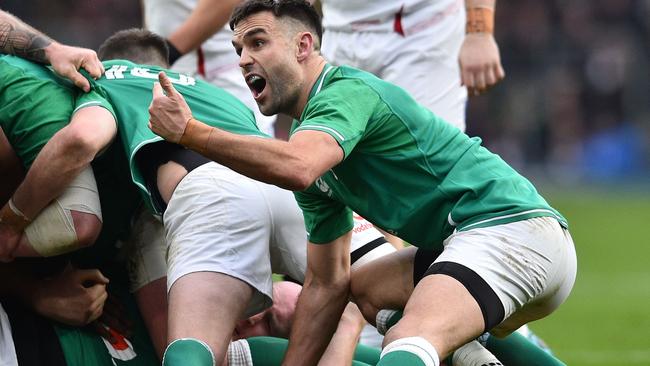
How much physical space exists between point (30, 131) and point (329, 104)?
1414 mm

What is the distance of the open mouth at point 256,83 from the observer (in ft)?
15.8

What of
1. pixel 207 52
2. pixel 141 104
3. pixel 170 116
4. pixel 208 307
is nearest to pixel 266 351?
pixel 208 307

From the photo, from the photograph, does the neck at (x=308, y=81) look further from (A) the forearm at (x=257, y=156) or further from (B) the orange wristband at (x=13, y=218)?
(B) the orange wristband at (x=13, y=218)

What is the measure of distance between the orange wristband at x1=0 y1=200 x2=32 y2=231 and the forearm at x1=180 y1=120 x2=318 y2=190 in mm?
1058

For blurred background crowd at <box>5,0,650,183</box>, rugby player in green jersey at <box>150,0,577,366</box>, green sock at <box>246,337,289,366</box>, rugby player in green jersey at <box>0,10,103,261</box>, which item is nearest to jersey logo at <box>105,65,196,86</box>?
rugby player in green jersey at <box>0,10,103,261</box>

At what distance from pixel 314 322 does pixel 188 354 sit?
729 millimetres

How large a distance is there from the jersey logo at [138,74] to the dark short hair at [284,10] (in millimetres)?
561

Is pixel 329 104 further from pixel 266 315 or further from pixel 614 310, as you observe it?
pixel 614 310

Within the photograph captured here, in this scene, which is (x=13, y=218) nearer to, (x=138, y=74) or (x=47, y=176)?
(x=47, y=176)

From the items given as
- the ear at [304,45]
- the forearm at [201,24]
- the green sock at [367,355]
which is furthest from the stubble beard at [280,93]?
the forearm at [201,24]

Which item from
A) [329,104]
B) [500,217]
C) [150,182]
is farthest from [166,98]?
[500,217]

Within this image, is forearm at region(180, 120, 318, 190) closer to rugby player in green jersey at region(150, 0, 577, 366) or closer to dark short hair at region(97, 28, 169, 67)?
rugby player in green jersey at region(150, 0, 577, 366)

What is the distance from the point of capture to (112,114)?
16.9 feet

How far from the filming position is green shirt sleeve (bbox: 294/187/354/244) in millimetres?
5004
